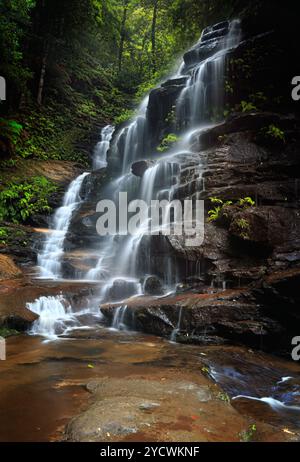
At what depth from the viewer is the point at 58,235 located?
13.3 metres

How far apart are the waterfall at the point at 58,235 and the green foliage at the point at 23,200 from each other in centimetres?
72

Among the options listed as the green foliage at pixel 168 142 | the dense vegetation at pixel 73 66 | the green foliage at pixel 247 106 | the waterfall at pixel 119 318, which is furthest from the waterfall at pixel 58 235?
the green foliage at pixel 247 106

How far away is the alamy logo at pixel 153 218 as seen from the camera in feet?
28.2

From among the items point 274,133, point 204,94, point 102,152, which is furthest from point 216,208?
point 102,152

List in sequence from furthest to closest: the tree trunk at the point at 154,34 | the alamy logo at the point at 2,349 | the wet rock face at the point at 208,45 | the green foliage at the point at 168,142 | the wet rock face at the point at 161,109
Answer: the tree trunk at the point at 154,34
the wet rock face at the point at 208,45
the wet rock face at the point at 161,109
the green foliage at the point at 168,142
the alamy logo at the point at 2,349

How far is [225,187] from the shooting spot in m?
9.59

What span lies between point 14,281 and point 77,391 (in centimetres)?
570

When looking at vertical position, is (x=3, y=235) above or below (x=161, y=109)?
below

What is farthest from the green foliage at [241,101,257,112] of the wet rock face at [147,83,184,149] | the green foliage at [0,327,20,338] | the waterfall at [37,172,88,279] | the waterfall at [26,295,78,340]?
the green foliage at [0,327,20,338]

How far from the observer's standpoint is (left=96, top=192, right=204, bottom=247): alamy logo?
8.59 meters

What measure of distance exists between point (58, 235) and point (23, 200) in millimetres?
2650

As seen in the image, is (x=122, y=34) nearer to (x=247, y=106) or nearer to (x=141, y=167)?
(x=247, y=106)

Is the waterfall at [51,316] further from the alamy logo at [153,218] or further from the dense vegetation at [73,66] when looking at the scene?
the dense vegetation at [73,66]

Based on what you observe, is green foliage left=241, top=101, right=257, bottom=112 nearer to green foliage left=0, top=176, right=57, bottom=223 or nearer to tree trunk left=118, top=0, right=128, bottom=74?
green foliage left=0, top=176, right=57, bottom=223
